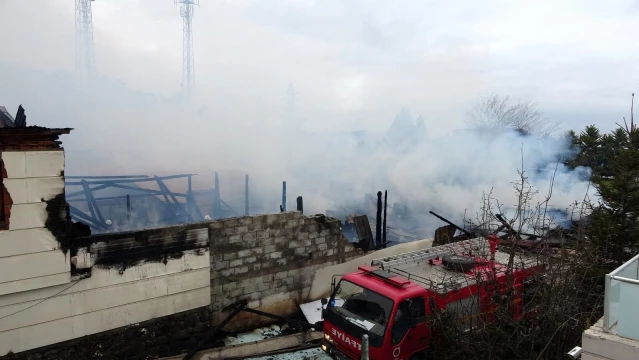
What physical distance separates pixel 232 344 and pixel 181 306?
112 cm

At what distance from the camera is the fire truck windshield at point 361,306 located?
5.84 m

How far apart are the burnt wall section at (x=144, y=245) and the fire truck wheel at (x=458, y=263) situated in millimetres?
4115

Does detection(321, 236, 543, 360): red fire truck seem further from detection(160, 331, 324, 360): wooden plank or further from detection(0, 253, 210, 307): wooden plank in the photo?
detection(0, 253, 210, 307): wooden plank

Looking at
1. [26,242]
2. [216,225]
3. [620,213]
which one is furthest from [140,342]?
[620,213]

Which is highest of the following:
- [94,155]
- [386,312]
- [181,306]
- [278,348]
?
[94,155]

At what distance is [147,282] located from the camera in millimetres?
6914

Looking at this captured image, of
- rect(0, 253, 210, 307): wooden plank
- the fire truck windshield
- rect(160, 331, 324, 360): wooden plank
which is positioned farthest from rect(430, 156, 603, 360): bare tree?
A: rect(0, 253, 210, 307): wooden plank

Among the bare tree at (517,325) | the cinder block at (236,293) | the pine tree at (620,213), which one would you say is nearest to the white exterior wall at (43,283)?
the cinder block at (236,293)

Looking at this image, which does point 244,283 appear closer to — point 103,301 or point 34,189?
point 103,301

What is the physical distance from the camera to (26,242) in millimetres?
5730

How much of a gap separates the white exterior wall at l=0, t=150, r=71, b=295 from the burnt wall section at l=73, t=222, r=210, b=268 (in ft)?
1.29

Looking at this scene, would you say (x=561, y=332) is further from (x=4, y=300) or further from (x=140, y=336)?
(x=4, y=300)

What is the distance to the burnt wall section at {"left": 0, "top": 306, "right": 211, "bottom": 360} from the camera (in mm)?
6191

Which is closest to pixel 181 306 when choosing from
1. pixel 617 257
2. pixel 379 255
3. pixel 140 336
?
pixel 140 336
